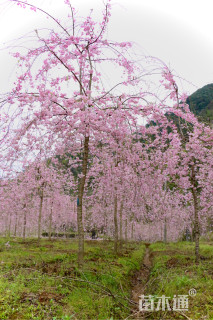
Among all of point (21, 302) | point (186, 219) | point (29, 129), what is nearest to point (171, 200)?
point (186, 219)

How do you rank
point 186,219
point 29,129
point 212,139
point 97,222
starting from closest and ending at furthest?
point 29,129 → point 212,139 → point 186,219 → point 97,222

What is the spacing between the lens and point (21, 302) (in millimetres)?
4852

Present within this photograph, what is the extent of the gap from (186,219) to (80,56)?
3206cm

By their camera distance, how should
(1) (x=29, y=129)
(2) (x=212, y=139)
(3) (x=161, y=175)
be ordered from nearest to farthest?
(1) (x=29, y=129) → (2) (x=212, y=139) → (3) (x=161, y=175)

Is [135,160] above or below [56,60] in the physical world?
below

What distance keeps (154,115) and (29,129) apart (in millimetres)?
4294

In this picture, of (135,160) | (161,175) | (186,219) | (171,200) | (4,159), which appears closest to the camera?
(4,159)

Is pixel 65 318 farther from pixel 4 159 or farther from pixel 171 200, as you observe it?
pixel 171 200

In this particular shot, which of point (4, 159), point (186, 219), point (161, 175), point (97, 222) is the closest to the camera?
point (4, 159)

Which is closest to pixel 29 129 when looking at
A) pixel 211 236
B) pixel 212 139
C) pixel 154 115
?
pixel 154 115

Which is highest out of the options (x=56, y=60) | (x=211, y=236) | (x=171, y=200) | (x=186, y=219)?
(x=56, y=60)

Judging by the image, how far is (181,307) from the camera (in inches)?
189

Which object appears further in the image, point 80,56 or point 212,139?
point 212,139

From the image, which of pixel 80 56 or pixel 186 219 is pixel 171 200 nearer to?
pixel 186 219
